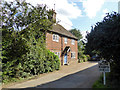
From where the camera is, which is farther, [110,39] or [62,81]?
[62,81]

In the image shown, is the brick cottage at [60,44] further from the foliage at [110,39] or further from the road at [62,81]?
the foliage at [110,39]

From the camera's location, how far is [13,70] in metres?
8.72

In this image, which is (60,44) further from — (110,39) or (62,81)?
(110,39)

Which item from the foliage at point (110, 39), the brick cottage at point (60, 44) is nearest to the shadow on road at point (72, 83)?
the foliage at point (110, 39)

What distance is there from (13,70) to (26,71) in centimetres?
166

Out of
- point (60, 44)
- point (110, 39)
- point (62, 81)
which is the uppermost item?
point (60, 44)

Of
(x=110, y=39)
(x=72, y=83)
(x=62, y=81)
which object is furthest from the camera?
(x=62, y=81)

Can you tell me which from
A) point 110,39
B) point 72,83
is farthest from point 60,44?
point 110,39

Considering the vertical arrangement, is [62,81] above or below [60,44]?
below

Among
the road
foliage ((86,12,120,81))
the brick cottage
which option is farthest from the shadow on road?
the brick cottage

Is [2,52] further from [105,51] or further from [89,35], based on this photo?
[105,51]

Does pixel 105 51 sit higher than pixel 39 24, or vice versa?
pixel 39 24

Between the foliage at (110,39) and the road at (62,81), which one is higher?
the foliage at (110,39)

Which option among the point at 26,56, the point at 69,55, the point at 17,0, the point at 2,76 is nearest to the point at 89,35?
the point at 26,56
